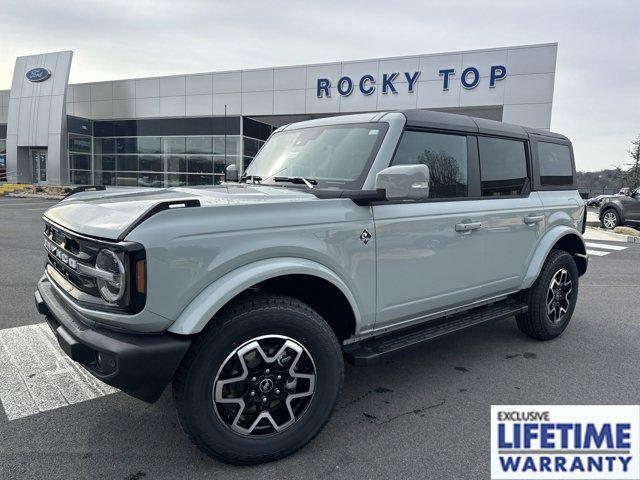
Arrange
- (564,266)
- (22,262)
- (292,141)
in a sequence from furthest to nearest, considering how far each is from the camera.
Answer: (22,262) < (564,266) < (292,141)

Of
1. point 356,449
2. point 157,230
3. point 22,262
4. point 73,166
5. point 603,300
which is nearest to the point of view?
point 157,230

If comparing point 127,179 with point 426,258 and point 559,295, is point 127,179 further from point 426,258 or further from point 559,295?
point 426,258

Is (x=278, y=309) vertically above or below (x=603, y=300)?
above

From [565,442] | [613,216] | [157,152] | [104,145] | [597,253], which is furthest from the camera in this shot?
[104,145]

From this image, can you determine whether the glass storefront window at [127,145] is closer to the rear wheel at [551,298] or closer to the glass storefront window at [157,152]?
the glass storefront window at [157,152]

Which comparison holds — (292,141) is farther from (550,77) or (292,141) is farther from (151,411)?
(550,77)

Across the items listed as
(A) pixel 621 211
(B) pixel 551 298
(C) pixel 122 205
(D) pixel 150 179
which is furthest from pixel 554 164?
(D) pixel 150 179

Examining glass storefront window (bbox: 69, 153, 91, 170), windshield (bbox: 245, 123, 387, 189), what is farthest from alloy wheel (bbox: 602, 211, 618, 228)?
glass storefront window (bbox: 69, 153, 91, 170)

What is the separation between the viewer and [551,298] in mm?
4664

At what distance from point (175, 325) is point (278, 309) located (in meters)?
0.55

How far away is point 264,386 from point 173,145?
94.7ft

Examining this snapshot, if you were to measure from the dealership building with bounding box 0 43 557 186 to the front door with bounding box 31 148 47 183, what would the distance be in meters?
0.07

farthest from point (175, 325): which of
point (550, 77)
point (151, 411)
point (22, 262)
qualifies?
point (550, 77)

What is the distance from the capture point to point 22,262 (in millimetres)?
8031
